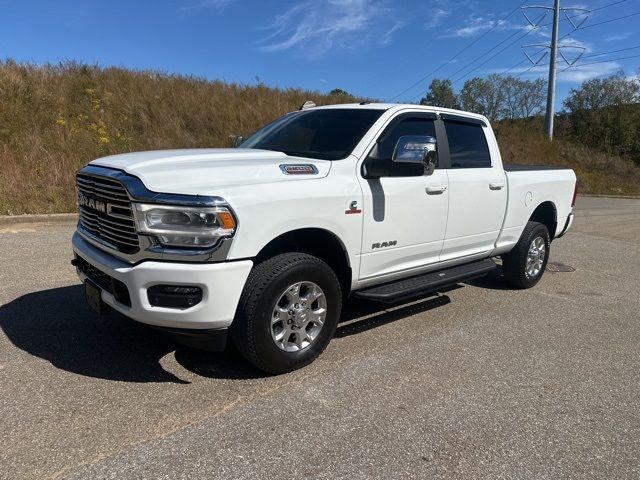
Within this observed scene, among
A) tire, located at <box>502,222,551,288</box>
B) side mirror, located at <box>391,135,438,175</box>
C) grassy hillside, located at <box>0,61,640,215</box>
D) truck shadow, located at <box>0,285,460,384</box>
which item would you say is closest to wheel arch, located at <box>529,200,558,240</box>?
tire, located at <box>502,222,551,288</box>

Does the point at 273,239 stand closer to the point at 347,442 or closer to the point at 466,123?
the point at 347,442

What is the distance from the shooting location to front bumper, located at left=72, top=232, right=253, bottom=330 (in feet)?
9.68

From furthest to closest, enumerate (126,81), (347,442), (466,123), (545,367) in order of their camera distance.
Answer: (126,81), (466,123), (545,367), (347,442)

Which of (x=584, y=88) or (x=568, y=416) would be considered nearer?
(x=568, y=416)

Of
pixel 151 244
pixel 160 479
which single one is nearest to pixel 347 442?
Answer: pixel 160 479

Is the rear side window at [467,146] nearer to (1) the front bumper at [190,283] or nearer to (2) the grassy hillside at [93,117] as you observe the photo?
(1) the front bumper at [190,283]

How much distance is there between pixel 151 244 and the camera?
9.82 feet

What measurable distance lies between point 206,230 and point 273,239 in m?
0.51

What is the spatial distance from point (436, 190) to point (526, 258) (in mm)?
2217

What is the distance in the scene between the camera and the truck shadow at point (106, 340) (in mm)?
3535

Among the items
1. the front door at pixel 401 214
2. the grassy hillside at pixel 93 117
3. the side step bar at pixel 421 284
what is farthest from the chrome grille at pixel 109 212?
the grassy hillside at pixel 93 117

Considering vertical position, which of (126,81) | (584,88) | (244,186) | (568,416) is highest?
(584,88)

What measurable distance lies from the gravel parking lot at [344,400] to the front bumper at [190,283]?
531mm

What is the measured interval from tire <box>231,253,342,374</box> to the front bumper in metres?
0.12
